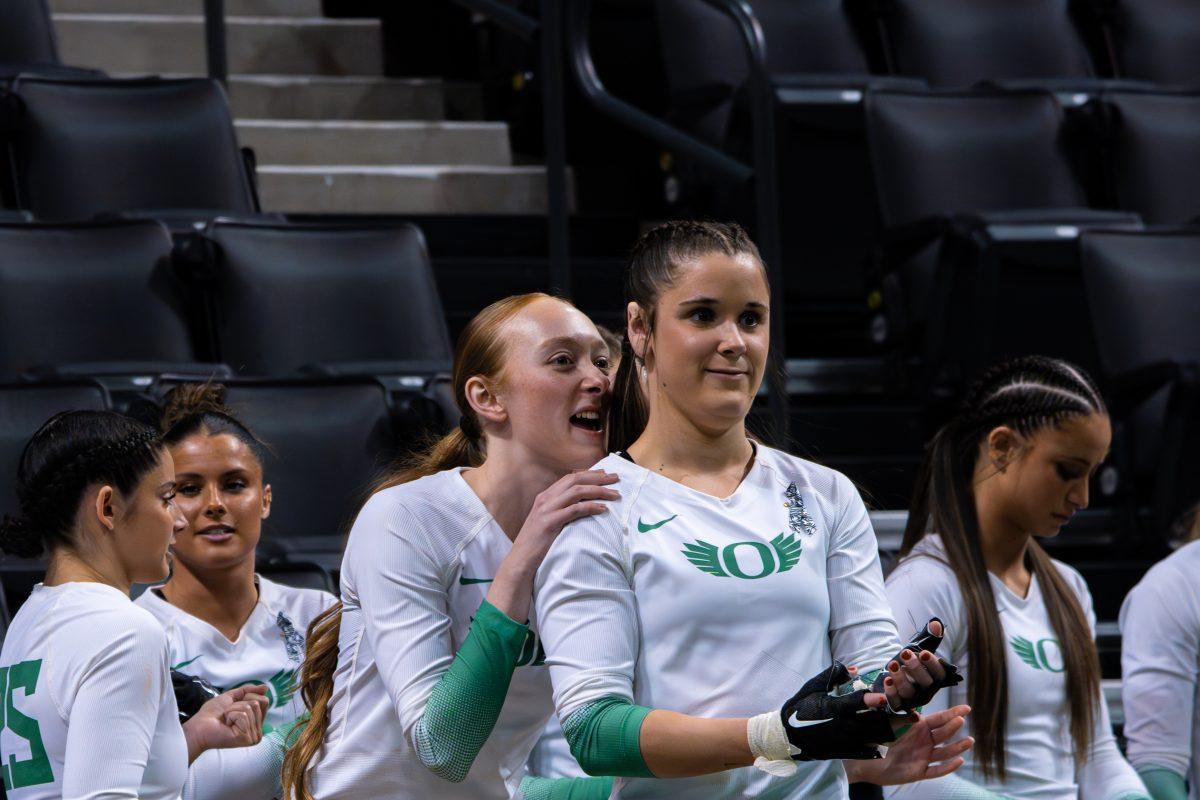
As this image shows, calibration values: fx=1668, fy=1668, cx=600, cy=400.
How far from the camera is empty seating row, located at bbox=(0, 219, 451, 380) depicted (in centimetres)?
357

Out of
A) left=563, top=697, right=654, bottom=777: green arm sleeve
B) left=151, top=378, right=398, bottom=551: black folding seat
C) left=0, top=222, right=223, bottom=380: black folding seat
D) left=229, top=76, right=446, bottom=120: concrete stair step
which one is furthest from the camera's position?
left=229, top=76, right=446, bottom=120: concrete stair step

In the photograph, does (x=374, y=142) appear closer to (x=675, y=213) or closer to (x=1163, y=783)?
(x=675, y=213)

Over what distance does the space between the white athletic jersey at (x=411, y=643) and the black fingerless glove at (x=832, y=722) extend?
1.63 feet

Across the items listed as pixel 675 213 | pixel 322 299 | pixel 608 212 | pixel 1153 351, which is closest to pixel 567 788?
pixel 322 299

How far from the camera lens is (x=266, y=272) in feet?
12.5

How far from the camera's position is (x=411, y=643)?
196 centimetres

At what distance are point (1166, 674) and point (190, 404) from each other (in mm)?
1714

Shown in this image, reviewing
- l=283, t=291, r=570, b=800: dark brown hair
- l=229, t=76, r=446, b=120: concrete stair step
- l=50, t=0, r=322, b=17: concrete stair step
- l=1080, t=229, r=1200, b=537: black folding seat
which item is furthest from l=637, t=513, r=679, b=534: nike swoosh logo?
l=50, t=0, r=322, b=17: concrete stair step

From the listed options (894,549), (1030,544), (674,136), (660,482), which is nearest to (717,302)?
(660,482)

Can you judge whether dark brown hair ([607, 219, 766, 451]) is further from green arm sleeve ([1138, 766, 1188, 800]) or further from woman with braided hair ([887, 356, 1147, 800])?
green arm sleeve ([1138, 766, 1188, 800])

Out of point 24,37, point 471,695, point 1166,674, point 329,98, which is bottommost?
point 1166,674

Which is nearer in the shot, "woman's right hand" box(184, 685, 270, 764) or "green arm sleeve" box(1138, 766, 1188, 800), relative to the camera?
"woman's right hand" box(184, 685, 270, 764)

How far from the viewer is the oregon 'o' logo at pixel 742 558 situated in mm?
1698

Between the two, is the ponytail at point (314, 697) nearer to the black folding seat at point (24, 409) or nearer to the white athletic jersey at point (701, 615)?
the white athletic jersey at point (701, 615)
